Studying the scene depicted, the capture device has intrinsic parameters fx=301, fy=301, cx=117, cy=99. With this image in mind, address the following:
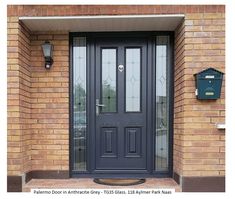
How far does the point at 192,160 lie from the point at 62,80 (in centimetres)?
209

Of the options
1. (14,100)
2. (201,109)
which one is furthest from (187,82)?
(14,100)

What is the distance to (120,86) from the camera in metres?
4.44

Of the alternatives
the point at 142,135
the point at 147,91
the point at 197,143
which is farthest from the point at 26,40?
the point at 197,143

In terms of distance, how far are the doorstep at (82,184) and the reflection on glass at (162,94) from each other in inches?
11.6

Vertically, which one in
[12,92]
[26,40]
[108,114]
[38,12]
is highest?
[38,12]

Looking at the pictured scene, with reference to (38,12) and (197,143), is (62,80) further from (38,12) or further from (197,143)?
(197,143)

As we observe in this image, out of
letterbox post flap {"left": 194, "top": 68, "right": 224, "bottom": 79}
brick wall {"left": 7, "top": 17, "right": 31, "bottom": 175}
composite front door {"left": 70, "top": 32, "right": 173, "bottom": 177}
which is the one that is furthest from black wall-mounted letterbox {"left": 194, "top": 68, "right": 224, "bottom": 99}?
brick wall {"left": 7, "top": 17, "right": 31, "bottom": 175}

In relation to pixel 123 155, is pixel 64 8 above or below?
above

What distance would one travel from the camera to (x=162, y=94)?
4438 mm

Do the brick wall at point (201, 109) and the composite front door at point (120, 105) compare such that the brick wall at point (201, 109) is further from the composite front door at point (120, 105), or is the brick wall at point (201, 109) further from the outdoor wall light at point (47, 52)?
the outdoor wall light at point (47, 52)

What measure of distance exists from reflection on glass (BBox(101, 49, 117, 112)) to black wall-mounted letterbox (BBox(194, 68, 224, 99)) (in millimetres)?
1263

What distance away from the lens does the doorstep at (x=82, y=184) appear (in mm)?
3961

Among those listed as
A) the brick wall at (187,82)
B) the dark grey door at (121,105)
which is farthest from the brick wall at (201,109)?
the dark grey door at (121,105)

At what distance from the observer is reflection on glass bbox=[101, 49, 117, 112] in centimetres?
446
